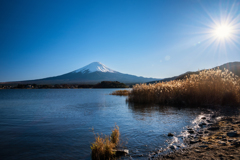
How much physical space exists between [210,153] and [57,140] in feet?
19.1

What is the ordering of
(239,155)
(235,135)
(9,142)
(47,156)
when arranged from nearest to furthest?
(239,155) < (47,156) < (235,135) < (9,142)

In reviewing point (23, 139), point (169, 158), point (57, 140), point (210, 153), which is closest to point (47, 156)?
point (57, 140)

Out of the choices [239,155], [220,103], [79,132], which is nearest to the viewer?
[239,155]

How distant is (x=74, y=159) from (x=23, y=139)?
11.7 feet

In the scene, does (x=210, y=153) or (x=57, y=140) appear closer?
(x=210, y=153)

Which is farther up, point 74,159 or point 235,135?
point 235,135

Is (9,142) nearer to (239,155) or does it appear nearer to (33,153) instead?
(33,153)

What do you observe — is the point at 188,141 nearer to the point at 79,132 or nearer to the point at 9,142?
the point at 79,132

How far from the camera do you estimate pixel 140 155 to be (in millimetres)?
5000

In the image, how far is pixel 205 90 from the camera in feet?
48.8

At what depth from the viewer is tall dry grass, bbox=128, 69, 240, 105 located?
45.5 feet

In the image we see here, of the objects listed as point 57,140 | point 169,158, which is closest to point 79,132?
point 57,140

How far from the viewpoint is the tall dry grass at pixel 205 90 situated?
45.5 feet

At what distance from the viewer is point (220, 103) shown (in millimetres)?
14180
